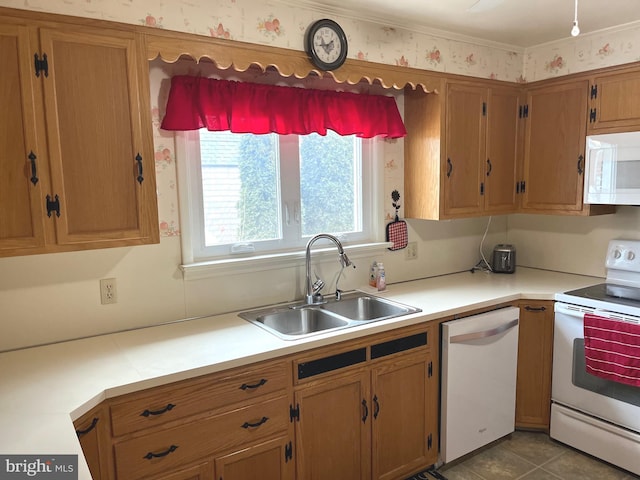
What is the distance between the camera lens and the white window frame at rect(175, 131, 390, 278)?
225cm

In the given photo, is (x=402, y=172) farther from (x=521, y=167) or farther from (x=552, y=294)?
(x=552, y=294)

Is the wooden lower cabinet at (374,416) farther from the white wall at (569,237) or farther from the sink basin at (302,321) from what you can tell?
the white wall at (569,237)

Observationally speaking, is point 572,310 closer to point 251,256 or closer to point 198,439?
point 251,256

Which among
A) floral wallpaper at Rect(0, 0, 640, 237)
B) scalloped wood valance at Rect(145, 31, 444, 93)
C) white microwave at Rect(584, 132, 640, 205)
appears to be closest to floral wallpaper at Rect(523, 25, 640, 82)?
floral wallpaper at Rect(0, 0, 640, 237)

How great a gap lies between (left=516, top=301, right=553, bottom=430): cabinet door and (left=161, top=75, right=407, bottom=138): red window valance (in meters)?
1.31

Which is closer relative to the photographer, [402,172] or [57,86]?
[57,86]

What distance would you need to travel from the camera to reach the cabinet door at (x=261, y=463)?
1.84 m

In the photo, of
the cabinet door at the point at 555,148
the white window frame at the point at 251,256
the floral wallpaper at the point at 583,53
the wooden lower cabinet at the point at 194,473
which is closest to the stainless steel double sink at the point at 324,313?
the white window frame at the point at 251,256

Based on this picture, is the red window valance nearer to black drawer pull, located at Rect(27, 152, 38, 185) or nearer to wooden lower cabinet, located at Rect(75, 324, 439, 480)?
black drawer pull, located at Rect(27, 152, 38, 185)

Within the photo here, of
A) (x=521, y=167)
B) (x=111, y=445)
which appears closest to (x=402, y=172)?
(x=521, y=167)

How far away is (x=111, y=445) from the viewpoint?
161cm

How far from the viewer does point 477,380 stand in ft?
8.34

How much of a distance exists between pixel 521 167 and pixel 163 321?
243 centimetres

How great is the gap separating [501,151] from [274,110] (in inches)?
61.5
